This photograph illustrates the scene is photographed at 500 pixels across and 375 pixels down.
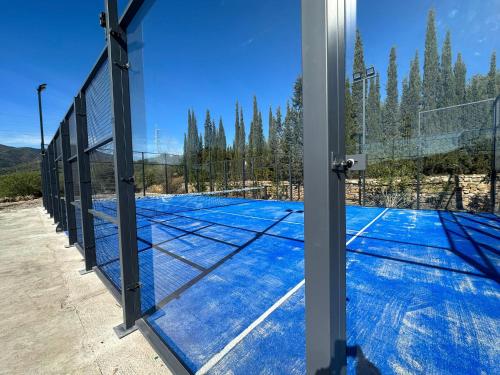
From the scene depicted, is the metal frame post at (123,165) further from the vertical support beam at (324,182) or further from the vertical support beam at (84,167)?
the vertical support beam at (324,182)

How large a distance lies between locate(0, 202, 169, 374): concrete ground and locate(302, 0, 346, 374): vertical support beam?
1110 millimetres

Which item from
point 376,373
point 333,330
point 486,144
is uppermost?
point 486,144

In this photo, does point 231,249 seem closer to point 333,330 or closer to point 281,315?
Result: point 281,315

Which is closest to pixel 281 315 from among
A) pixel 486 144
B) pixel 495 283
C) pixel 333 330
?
pixel 333 330

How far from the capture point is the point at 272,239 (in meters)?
4.07

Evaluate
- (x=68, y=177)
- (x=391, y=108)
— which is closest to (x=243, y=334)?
(x=68, y=177)

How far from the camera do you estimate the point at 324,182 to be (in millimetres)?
630

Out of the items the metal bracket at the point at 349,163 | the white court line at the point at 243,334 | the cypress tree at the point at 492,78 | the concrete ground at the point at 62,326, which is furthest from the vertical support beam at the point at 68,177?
the cypress tree at the point at 492,78

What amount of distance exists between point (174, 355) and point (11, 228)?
7111mm

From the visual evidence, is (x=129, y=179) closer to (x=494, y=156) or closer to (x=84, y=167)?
(x=84, y=167)

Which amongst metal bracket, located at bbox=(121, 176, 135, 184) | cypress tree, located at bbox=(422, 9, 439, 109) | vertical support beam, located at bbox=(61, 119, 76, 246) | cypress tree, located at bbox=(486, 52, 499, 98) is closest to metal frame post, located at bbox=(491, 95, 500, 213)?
cypress tree, located at bbox=(486, 52, 499, 98)

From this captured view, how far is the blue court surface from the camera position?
1.41 meters

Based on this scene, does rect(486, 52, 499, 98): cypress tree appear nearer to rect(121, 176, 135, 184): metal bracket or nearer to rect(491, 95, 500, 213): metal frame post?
rect(491, 95, 500, 213): metal frame post

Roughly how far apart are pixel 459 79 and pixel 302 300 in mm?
15362
